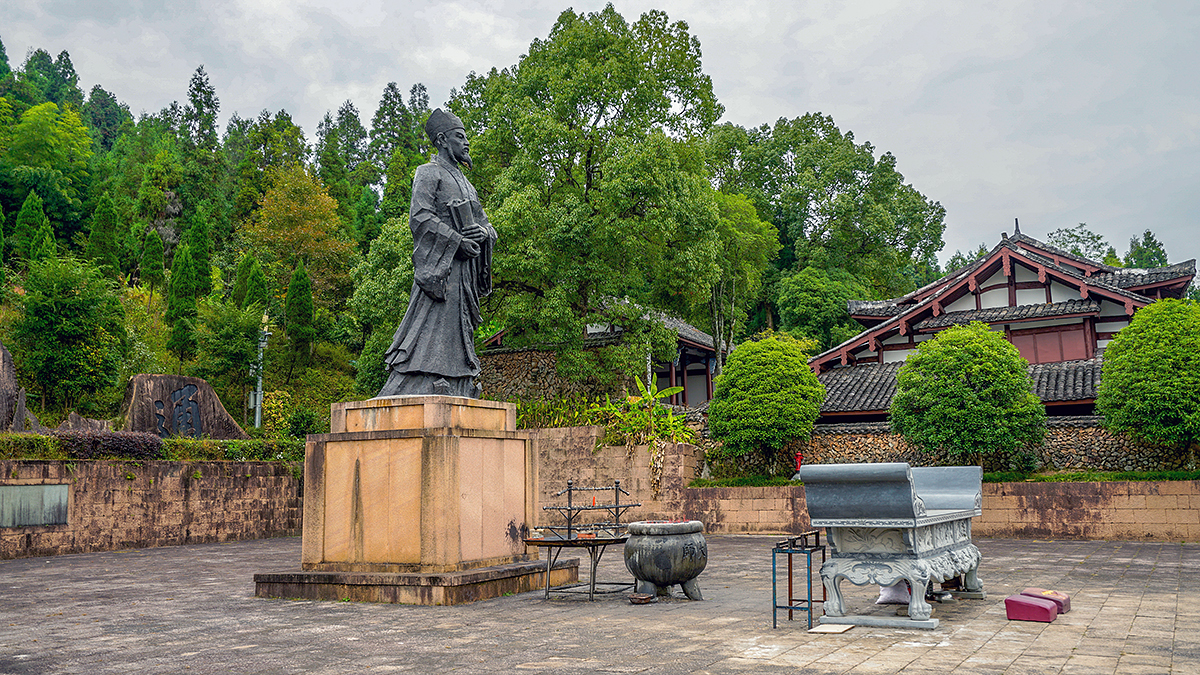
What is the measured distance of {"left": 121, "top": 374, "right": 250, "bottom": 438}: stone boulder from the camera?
17.0 metres

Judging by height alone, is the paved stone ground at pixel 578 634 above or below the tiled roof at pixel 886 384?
below

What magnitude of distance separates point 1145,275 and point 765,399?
10857mm


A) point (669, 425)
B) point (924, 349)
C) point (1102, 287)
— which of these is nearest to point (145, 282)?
point (669, 425)

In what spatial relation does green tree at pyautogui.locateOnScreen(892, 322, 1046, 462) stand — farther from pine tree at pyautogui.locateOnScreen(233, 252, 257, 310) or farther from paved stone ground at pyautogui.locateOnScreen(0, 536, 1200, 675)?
pine tree at pyautogui.locateOnScreen(233, 252, 257, 310)

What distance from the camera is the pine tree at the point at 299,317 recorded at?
29297 millimetres

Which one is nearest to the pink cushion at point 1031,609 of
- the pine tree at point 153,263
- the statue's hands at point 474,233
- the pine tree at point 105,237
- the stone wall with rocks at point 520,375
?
the statue's hands at point 474,233

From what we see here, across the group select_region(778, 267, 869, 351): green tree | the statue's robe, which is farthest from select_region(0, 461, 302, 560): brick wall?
select_region(778, 267, 869, 351): green tree

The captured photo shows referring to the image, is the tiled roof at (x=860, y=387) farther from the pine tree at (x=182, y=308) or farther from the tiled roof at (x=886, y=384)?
the pine tree at (x=182, y=308)

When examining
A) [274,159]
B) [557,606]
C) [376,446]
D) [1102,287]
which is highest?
[274,159]

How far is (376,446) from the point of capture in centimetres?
793

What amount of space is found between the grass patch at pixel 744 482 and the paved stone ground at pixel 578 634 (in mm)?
7955

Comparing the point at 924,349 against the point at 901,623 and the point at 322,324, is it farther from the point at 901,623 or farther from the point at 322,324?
the point at 322,324

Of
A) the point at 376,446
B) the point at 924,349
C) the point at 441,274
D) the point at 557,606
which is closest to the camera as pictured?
the point at 557,606

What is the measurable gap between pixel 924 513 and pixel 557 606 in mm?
3232
